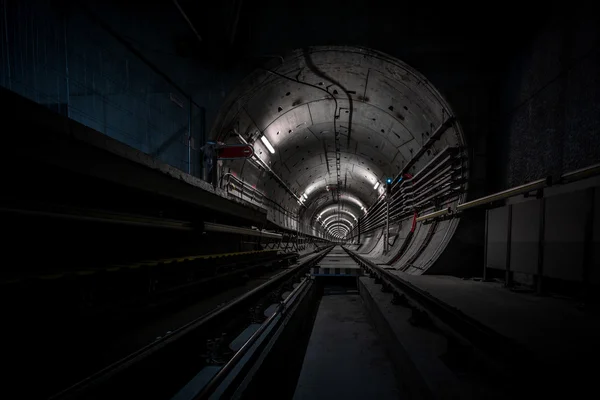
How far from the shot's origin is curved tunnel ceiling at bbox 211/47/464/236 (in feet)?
20.5

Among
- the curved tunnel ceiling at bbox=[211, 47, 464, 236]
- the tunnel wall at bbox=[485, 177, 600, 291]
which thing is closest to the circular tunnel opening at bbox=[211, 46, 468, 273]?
the curved tunnel ceiling at bbox=[211, 47, 464, 236]

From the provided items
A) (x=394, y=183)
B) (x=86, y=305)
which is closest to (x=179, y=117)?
(x=86, y=305)

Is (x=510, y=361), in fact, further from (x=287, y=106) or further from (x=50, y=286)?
(x=287, y=106)

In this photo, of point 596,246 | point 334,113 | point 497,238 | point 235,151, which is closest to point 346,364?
point 596,246

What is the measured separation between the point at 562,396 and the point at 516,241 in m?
3.17

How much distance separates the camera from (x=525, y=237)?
374 centimetres

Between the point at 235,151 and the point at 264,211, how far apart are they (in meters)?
2.08

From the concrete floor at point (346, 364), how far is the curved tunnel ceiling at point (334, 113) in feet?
14.1

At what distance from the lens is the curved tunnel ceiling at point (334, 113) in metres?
6.25

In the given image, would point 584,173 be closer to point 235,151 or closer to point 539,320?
point 539,320

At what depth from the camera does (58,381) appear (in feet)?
5.89

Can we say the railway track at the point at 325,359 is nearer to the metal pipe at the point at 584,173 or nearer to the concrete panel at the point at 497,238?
the concrete panel at the point at 497,238

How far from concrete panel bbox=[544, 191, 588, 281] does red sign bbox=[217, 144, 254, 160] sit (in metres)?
5.30

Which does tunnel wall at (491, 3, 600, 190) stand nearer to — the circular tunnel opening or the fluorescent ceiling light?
the circular tunnel opening
